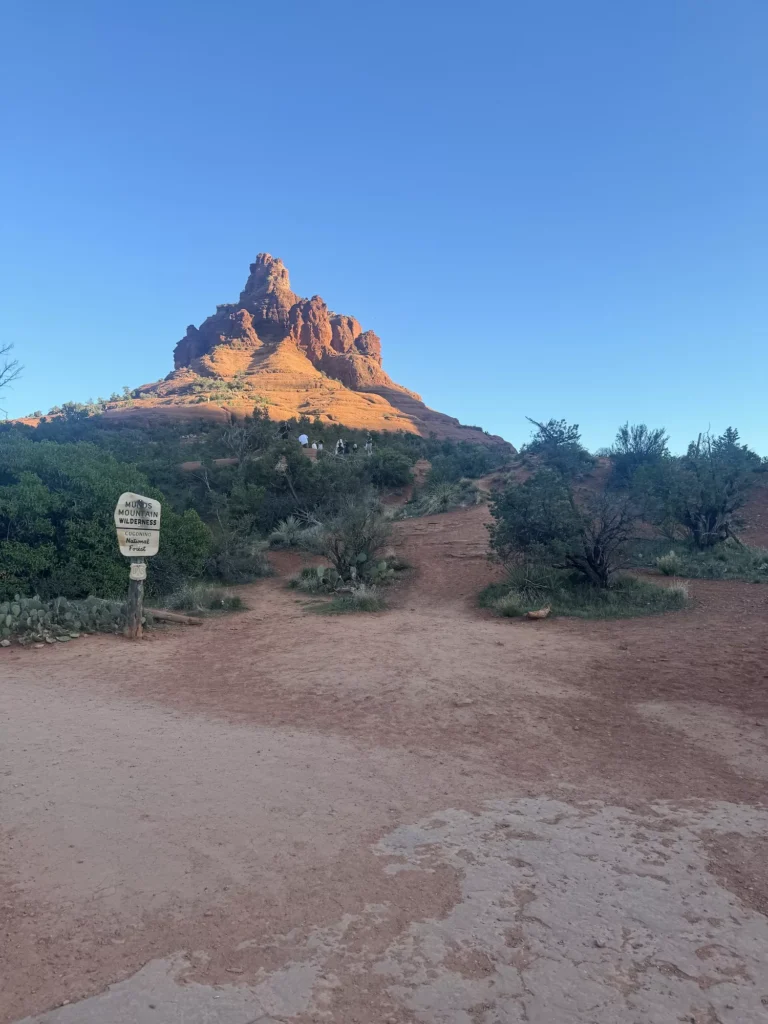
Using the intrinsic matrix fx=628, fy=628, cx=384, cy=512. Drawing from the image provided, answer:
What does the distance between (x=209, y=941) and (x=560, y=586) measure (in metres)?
12.5

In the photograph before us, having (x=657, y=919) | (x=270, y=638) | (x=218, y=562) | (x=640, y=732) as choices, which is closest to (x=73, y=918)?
(x=657, y=919)

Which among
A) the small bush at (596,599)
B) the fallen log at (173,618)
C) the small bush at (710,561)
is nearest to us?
the fallen log at (173,618)

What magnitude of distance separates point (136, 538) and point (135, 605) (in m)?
1.30

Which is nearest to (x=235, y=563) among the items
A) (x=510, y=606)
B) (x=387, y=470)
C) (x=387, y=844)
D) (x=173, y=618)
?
(x=173, y=618)

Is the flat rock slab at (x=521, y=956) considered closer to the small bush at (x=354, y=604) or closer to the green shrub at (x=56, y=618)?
the green shrub at (x=56, y=618)

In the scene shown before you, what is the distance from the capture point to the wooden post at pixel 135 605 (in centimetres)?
1133

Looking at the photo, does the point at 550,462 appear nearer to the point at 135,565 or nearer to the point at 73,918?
the point at 135,565

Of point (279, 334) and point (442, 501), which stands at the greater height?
point (279, 334)

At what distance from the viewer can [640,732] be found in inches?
270

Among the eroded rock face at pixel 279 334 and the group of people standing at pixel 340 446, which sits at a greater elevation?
the eroded rock face at pixel 279 334

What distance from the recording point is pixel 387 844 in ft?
14.1

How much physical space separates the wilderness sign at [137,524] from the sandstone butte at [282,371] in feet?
164

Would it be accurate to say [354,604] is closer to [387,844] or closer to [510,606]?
[510,606]

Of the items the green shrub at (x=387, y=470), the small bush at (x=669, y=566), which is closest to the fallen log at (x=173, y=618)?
the small bush at (x=669, y=566)
